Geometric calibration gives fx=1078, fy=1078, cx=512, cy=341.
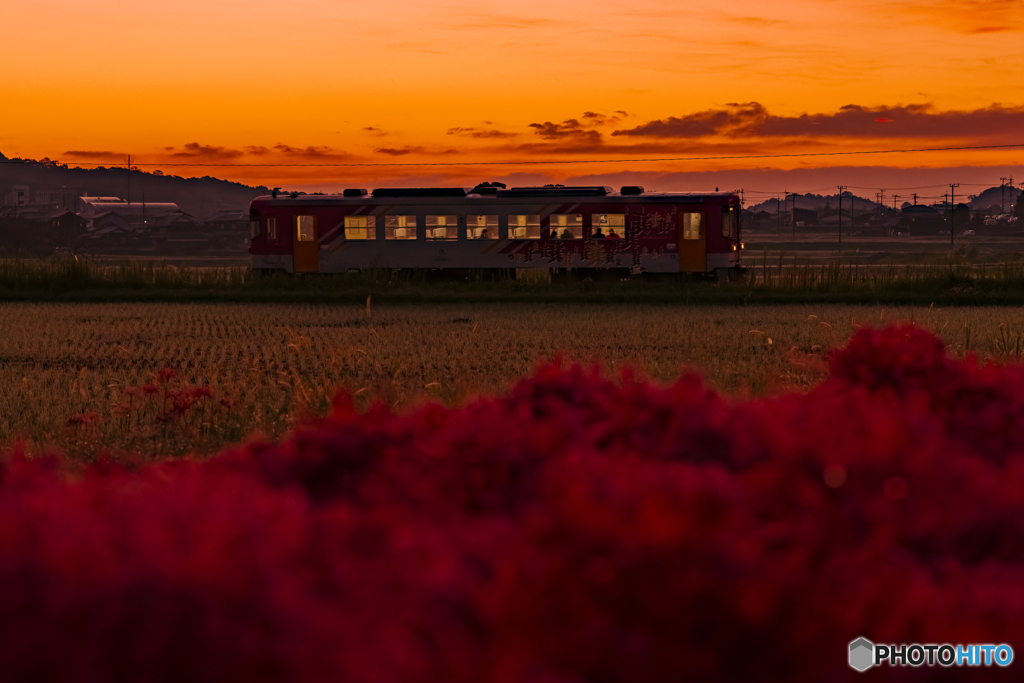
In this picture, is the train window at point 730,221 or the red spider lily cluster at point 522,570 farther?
the train window at point 730,221

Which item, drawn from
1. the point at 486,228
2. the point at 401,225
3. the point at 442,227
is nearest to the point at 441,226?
the point at 442,227

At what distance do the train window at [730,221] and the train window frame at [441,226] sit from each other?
23.8 feet

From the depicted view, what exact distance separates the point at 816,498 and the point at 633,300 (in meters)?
23.3

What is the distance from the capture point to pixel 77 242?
11056cm

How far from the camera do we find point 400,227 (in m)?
29.7

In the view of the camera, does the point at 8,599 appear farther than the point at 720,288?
No

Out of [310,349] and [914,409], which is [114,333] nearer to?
[310,349]

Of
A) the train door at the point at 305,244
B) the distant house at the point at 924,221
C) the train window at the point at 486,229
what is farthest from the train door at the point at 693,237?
the distant house at the point at 924,221

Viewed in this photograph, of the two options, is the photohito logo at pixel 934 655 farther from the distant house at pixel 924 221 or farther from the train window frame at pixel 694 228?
the distant house at pixel 924 221

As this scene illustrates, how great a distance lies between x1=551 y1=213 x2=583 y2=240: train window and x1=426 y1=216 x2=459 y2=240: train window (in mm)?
2690

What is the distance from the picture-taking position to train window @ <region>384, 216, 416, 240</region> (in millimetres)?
29734

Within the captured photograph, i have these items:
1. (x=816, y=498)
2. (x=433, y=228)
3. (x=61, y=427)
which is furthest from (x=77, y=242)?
(x=816, y=498)

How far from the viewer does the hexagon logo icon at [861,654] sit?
5.41 ft

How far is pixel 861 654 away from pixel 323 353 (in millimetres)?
13026
